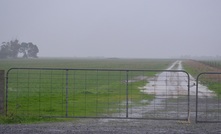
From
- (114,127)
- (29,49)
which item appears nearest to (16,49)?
(29,49)

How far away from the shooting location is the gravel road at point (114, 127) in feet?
28.8

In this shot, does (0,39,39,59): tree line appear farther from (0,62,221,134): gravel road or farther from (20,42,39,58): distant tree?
(0,62,221,134): gravel road

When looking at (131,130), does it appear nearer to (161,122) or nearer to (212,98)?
(161,122)

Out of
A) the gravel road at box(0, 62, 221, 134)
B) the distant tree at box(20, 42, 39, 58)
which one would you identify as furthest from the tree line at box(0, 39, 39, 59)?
the gravel road at box(0, 62, 221, 134)

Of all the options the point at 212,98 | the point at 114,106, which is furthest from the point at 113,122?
the point at 212,98

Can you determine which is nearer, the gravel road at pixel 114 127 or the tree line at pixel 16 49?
the gravel road at pixel 114 127

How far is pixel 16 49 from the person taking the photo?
15738 cm

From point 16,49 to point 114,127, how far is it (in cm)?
15468

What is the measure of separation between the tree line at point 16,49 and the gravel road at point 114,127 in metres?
141

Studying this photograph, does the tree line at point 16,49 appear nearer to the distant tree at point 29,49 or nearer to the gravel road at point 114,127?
the distant tree at point 29,49

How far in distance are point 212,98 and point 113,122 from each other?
30.8ft

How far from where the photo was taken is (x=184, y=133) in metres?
8.72

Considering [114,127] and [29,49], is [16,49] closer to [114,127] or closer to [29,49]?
[29,49]

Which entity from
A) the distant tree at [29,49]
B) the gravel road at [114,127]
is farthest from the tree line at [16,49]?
the gravel road at [114,127]
